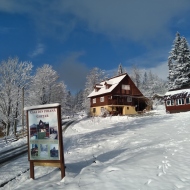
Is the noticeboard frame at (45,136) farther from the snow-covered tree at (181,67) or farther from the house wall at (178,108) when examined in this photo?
the snow-covered tree at (181,67)

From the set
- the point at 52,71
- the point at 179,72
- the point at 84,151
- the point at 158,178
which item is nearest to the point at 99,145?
the point at 84,151

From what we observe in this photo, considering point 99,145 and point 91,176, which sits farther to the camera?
point 99,145

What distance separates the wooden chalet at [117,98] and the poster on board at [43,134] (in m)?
39.5

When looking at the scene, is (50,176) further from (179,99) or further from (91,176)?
(179,99)

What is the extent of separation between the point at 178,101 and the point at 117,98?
49.9 feet

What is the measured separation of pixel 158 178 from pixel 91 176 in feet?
7.43

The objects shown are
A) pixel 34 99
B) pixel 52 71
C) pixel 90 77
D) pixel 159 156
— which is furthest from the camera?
pixel 90 77

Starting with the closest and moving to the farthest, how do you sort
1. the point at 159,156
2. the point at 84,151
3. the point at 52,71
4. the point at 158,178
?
the point at 158,178 < the point at 159,156 < the point at 84,151 < the point at 52,71

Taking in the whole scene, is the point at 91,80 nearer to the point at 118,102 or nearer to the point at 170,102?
the point at 118,102

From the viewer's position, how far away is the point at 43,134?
28.8ft

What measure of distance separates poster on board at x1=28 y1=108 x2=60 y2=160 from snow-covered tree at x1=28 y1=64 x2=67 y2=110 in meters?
37.3

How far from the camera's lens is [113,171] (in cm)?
763

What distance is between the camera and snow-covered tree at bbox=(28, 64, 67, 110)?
46.2 m

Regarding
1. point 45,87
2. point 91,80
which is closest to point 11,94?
point 45,87
